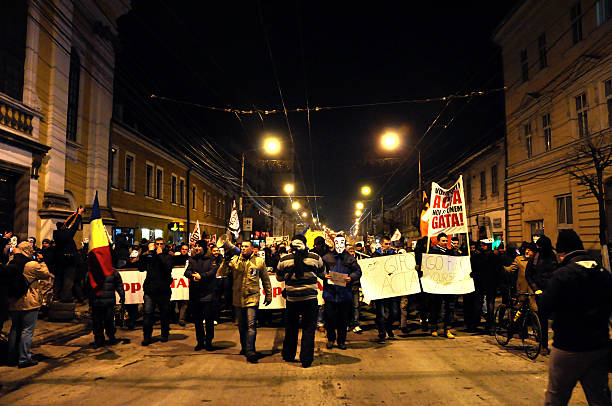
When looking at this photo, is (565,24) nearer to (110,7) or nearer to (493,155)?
(493,155)

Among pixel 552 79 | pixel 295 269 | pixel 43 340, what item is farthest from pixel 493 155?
pixel 43 340

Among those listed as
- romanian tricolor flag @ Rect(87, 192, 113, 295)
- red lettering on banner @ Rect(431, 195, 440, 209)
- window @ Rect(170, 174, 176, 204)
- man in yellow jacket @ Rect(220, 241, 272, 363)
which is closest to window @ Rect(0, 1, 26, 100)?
romanian tricolor flag @ Rect(87, 192, 113, 295)

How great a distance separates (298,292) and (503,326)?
168 inches

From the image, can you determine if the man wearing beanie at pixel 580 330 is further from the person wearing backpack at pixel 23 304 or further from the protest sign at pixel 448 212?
the person wearing backpack at pixel 23 304

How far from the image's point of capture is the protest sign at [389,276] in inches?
360

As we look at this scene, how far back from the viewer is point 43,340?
8477mm

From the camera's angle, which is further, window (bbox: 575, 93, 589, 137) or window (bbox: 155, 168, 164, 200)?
window (bbox: 155, 168, 164, 200)

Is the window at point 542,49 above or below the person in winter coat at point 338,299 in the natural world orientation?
above

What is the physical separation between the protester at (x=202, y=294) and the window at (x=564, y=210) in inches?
683

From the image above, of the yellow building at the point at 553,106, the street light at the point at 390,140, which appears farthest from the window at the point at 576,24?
the street light at the point at 390,140

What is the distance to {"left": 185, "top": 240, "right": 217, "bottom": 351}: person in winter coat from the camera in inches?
307

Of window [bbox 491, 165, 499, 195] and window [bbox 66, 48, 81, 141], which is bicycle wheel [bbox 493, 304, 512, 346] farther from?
window [bbox 491, 165, 499, 195]

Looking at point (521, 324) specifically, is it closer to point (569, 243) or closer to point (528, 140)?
point (569, 243)

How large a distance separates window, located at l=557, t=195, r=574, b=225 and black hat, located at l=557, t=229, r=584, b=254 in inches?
689
